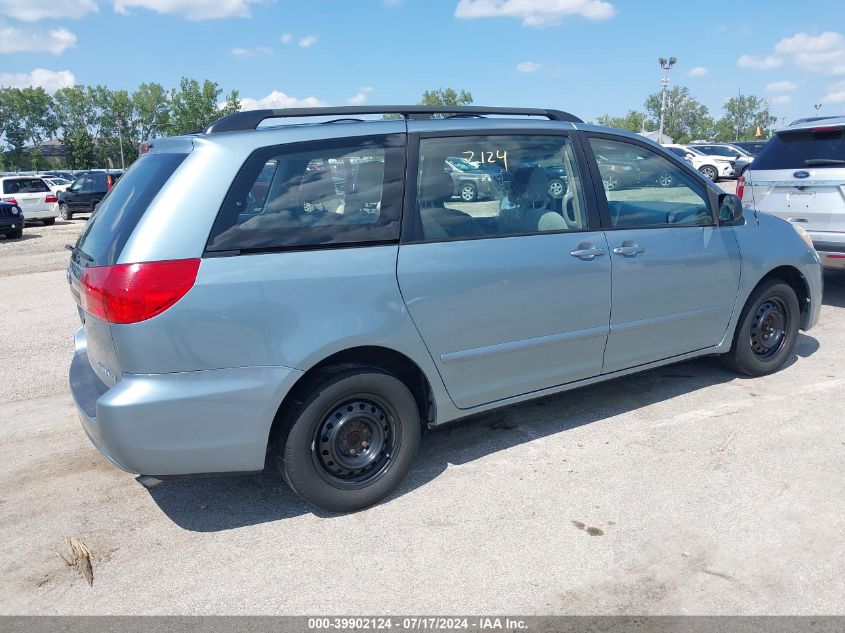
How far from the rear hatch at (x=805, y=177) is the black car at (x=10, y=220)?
18393mm

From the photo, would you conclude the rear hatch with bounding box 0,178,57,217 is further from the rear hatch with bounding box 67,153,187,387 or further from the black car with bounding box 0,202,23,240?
the rear hatch with bounding box 67,153,187,387

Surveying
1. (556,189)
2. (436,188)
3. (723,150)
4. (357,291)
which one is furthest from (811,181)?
(723,150)

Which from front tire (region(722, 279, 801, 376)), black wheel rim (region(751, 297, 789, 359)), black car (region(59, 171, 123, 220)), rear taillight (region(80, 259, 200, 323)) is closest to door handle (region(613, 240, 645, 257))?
front tire (region(722, 279, 801, 376))

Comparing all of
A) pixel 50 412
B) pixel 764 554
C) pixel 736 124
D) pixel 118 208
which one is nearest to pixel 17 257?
pixel 50 412

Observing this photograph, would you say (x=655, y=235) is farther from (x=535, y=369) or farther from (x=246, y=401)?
(x=246, y=401)

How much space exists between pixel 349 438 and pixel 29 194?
911 inches

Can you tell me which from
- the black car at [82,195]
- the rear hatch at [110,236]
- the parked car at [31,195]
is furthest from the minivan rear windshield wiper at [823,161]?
the black car at [82,195]

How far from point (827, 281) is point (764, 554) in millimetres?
7254

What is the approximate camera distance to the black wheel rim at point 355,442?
347 centimetres

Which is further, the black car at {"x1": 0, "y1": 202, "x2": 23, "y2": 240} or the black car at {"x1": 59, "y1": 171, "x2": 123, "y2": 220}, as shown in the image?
the black car at {"x1": 59, "y1": 171, "x2": 123, "y2": 220}

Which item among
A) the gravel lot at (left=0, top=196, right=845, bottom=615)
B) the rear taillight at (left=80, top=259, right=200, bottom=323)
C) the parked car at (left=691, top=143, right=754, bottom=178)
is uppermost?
the parked car at (left=691, top=143, right=754, bottom=178)

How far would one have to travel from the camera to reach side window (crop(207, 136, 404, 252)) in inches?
127

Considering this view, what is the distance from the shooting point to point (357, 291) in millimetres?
3398

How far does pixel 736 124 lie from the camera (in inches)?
4564
